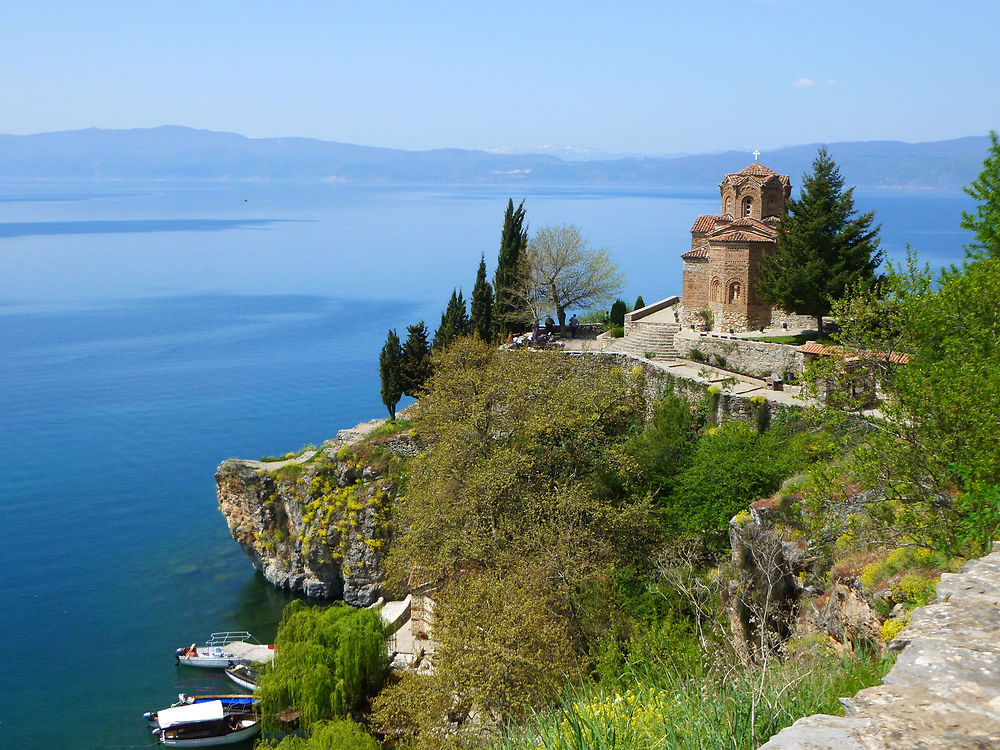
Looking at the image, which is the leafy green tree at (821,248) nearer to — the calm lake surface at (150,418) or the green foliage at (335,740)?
the green foliage at (335,740)

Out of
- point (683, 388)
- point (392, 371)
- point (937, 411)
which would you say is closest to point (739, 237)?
point (683, 388)

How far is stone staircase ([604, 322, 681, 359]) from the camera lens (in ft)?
104

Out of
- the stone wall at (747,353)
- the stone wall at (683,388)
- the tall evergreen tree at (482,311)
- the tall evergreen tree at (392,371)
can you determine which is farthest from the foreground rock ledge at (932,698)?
the tall evergreen tree at (392,371)

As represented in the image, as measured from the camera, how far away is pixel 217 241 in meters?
157

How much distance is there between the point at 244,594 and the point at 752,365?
866 inches

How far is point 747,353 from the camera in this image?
29.1 meters

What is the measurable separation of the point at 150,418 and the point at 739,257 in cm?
4092

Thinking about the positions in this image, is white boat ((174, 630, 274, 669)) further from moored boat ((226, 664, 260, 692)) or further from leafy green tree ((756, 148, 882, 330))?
leafy green tree ((756, 148, 882, 330))

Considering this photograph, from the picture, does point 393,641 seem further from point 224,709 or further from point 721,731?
point 721,731

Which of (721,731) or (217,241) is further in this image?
(217,241)

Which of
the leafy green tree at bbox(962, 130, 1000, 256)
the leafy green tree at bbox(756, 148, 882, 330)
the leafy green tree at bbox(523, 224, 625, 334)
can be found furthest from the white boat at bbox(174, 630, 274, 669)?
the leafy green tree at bbox(962, 130, 1000, 256)

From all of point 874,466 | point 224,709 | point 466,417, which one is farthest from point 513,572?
point 224,709

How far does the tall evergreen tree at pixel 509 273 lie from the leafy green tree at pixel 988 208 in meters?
19.0

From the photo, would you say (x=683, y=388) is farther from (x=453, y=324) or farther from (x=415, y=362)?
(x=415, y=362)
